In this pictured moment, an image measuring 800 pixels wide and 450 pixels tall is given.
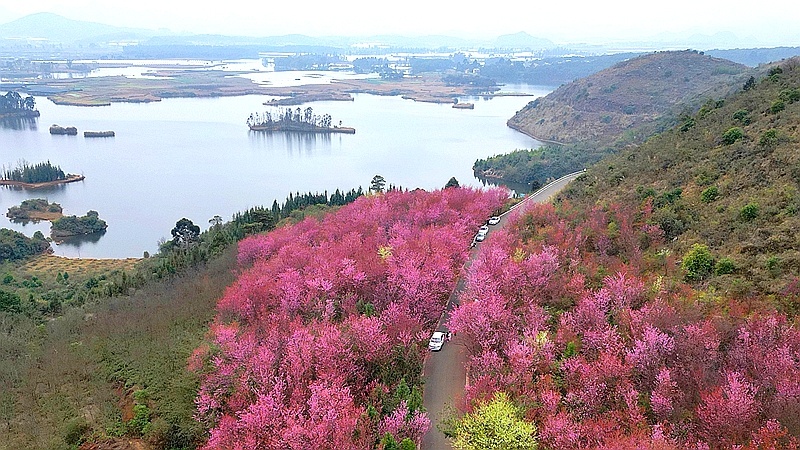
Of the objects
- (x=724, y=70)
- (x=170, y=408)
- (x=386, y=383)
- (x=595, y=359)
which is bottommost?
(x=170, y=408)

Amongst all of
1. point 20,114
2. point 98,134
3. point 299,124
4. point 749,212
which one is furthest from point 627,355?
point 20,114

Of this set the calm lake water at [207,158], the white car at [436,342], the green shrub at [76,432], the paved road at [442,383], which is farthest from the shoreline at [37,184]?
the white car at [436,342]

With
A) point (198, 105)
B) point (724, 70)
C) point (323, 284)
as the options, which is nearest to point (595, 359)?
point (323, 284)

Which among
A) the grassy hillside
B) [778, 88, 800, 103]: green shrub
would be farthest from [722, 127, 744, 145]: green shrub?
[778, 88, 800, 103]: green shrub

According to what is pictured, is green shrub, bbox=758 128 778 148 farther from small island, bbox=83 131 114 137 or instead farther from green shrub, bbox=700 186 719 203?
small island, bbox=83 131 114 137

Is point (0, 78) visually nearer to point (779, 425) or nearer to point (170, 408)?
point (170, 408)

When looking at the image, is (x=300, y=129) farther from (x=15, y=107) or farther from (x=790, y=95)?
(x=790, y=95)
